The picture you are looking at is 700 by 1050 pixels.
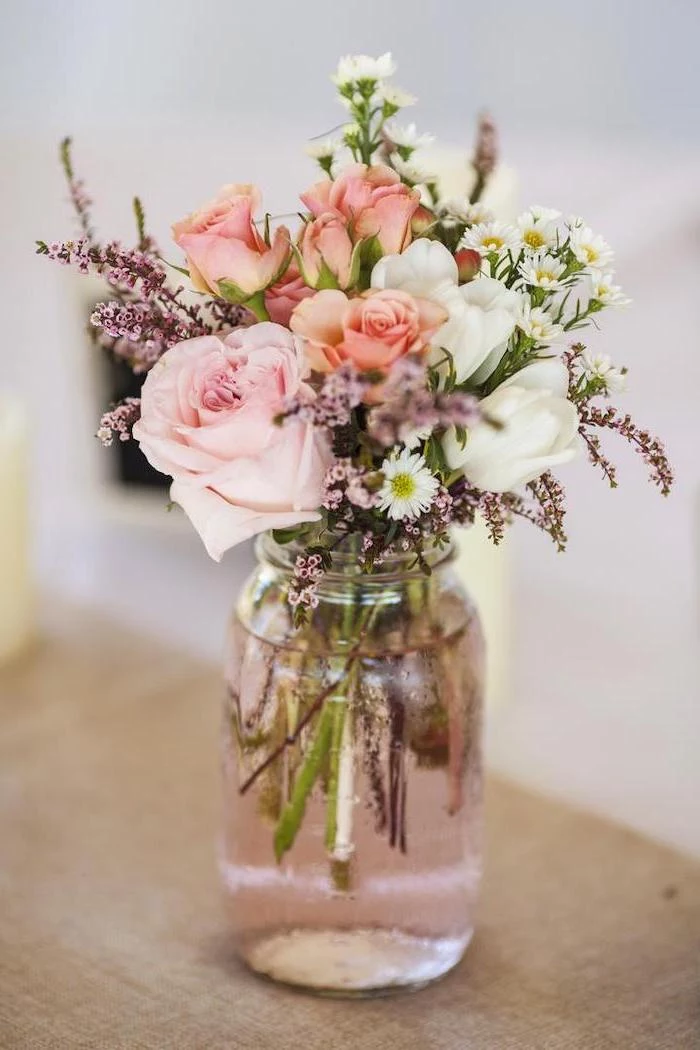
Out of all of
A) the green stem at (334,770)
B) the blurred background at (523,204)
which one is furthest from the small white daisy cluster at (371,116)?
the blurred background at (523,204)

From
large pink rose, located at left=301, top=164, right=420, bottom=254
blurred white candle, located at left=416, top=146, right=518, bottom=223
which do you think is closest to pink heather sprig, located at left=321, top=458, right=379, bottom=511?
large pink rose, located at left=301, top=164, right=420, bottom=254

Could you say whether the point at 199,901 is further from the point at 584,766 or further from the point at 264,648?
the point at 584,766

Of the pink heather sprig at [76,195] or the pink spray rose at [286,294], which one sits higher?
the pink heather sprig at [76,195]

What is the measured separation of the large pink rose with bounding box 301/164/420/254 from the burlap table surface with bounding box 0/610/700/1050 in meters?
0.39

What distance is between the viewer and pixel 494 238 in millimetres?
582

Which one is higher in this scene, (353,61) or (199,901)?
(353,61)

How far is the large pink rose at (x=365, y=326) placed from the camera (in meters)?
0.54

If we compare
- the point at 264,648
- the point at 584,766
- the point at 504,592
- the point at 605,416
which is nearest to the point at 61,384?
the point at 504,592

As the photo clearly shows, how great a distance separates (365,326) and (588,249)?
0.11 metres

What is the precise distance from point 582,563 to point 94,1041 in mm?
778

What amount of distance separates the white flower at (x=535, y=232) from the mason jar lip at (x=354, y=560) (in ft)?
0.50

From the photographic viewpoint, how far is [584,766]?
0.98 meters

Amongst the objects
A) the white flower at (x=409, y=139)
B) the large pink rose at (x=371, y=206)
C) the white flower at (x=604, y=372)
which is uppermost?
the white flower at (x=409, y=139)

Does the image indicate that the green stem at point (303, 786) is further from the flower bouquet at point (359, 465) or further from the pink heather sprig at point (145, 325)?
Result: the pink heather sprig at point (145, 325)
